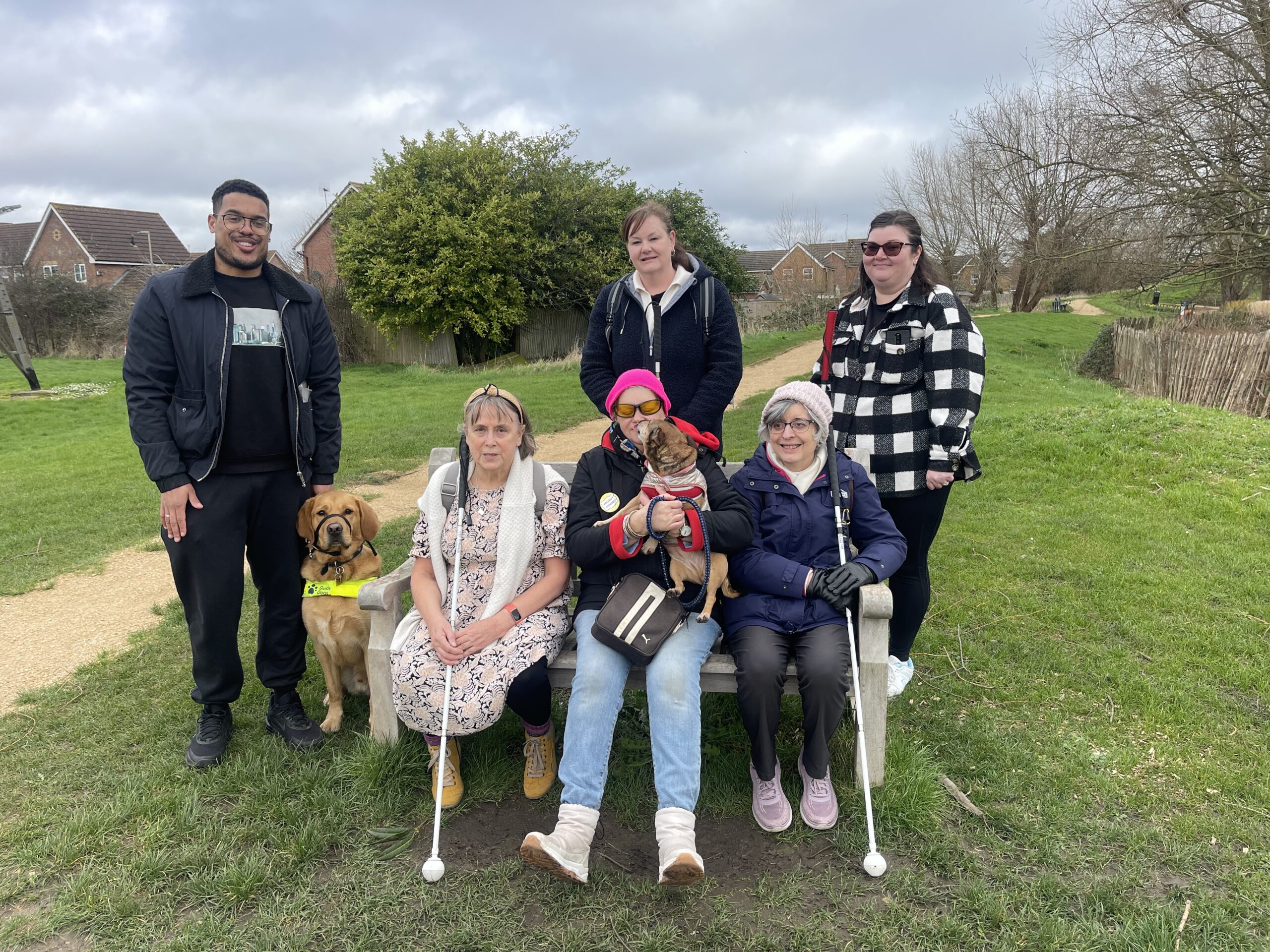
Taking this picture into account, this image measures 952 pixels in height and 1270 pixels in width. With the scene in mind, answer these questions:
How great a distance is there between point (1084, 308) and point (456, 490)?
174ft

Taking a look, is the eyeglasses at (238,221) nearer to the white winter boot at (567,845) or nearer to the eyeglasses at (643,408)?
the eyeglasses at (643,408)

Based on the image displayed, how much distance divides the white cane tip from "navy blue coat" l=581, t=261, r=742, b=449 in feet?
6.55

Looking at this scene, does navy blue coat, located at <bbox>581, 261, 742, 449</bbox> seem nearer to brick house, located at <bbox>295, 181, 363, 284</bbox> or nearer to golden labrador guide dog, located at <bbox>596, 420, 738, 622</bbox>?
golden labrador guide dog, located at <bbox>596, 420, 738, 622</bbox>

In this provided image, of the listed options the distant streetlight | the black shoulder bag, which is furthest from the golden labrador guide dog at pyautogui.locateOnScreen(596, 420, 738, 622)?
the distant streetlight

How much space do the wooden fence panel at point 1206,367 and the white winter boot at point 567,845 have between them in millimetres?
13586

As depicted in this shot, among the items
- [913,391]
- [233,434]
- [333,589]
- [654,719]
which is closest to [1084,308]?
[913,391]

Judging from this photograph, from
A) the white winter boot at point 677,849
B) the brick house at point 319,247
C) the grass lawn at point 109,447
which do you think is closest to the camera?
the white winter boot at point 677,849

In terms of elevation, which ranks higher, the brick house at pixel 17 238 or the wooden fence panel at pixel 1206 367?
the brick house at pixel 17 238

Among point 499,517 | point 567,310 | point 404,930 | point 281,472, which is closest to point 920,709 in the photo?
point 499,517

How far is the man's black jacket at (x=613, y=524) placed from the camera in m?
3.05

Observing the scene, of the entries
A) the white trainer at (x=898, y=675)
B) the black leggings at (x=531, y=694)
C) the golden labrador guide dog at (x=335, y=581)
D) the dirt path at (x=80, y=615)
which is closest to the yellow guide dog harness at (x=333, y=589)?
the golden labrador guide dog at (x=335, y=581)

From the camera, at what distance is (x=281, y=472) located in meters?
3.49

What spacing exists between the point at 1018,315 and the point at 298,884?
38.1 meters

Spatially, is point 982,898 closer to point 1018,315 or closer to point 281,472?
point 281,472
